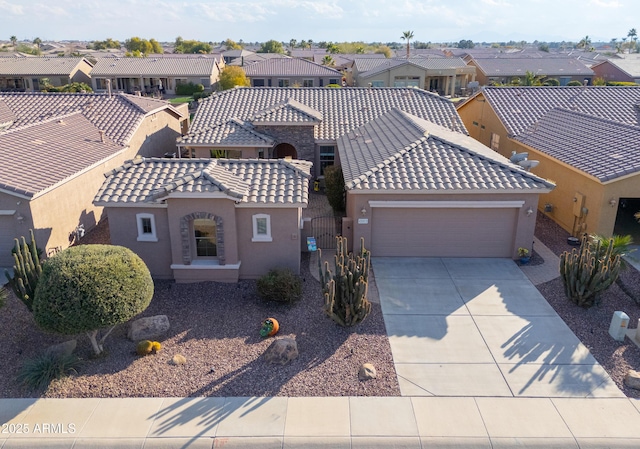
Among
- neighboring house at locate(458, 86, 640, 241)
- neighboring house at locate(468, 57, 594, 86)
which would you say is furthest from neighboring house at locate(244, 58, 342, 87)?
neighboring house at locate(458, 86, 640, 241)

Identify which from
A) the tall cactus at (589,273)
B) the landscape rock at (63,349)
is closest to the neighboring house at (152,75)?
the landscape rock at (63,349)

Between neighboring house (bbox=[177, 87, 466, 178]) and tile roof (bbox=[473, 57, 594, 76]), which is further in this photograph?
tile roof (bbox=[473, 57, 594, 76])

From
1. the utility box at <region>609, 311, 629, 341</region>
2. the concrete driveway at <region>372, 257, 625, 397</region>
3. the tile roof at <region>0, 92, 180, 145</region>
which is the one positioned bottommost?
the concrete driveway at <region>372, 257, 625, 397</region>

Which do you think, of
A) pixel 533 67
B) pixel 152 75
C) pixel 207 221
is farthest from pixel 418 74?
pixel 207 221

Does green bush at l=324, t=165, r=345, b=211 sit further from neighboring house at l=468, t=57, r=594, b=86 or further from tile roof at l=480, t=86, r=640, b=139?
neighboring house at l=468, t=57, r=594, b=86

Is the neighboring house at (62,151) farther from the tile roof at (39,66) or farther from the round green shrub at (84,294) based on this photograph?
the tile roof at (39,66)
